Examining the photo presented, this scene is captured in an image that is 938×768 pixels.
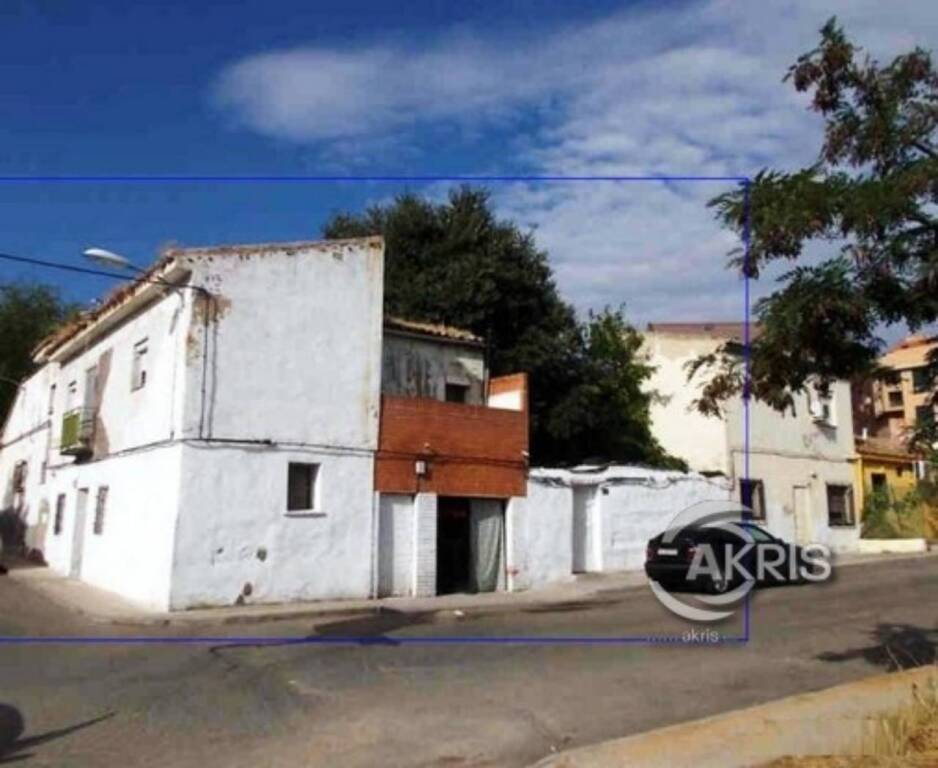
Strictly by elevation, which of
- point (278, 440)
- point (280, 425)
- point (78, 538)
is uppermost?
point (280, 425)

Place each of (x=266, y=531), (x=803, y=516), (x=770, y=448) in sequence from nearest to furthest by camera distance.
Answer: (x=266, y=531) → (x=770, y=448) → (x=803, y=516)

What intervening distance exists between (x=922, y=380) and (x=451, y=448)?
40.4 ft

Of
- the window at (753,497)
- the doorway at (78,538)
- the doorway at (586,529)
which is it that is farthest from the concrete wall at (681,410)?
the doorway at (78,538)

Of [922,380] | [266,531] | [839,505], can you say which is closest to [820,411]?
[839,505]

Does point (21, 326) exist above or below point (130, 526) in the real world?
above

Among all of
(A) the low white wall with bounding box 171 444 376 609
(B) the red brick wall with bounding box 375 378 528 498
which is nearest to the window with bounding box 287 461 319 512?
(A) the low white wall with bounding box 171 444 376 609

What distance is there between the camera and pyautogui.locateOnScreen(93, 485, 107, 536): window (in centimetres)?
1988

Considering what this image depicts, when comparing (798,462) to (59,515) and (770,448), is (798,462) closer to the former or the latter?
(770,448)

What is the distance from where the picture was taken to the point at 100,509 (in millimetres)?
20125

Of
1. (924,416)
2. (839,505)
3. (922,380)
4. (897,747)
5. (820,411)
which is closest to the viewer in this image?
(897,747)

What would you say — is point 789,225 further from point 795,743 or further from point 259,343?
point 259,343

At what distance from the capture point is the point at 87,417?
21156mm

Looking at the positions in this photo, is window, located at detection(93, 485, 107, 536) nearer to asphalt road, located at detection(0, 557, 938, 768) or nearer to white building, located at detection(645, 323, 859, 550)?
asphalt road, located at detection(0, 557, 938, 768)

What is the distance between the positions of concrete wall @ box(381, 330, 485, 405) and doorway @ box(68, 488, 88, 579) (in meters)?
7.61
